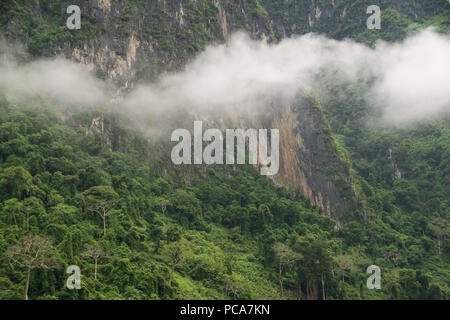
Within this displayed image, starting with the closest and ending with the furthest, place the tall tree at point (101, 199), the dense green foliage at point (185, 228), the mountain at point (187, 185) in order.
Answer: the dense green foliage at point (185, 228)
the mountain at point (187, 185)
the tall tree at point (101, 199)

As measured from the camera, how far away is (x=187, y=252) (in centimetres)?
4503

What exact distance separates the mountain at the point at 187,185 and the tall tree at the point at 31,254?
0.27m

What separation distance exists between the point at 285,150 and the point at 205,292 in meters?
39.6

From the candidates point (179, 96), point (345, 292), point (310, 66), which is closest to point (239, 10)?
point (179, 96)

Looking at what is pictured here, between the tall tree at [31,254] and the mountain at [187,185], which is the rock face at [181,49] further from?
the tall tree at [31,254]

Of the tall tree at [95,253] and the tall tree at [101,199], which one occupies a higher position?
the tall tree at [101,199]

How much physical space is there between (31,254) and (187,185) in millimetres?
32343

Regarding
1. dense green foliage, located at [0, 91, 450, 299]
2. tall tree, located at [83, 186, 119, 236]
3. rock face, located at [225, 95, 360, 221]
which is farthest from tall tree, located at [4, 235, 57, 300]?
rock face, located at [225, 95, 360, 221]

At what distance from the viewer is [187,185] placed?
63562 millimetres

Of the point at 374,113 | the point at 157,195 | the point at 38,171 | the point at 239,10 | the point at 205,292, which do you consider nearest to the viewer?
the point at 205,292

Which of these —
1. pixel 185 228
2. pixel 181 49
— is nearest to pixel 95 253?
pixel 185 228

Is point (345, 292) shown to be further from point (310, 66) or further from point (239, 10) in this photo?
point (310, 66)

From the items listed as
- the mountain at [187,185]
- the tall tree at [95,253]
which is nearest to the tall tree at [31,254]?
the mountain at [187,185]

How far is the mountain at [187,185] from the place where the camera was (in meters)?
41.4
